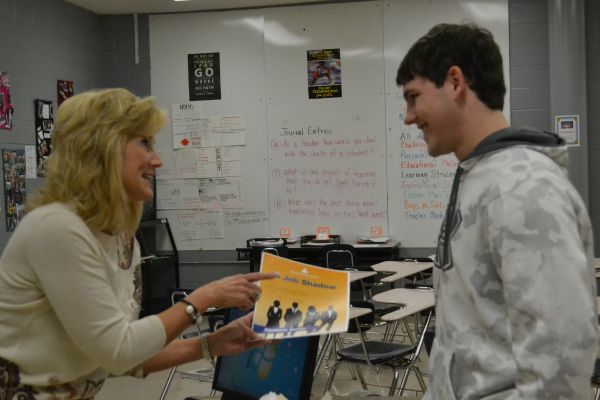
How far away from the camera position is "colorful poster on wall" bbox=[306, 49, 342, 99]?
698 cm

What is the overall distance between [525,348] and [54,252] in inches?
33.0

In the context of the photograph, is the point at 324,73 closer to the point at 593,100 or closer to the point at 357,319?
the point at 593,100

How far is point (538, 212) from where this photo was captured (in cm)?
95

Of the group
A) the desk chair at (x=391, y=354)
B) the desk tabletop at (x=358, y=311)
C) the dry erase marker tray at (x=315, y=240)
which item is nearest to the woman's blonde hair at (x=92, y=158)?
the desk chair at (x=391, y=354)

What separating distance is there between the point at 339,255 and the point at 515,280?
5.31m

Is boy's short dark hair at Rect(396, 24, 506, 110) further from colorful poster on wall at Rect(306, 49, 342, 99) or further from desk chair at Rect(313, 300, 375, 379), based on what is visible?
colorful poster on wall at Rect(306, 49, 342, 99)

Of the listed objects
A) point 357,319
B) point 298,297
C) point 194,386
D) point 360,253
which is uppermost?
point 298,297

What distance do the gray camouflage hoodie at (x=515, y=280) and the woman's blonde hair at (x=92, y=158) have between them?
2.14 feet

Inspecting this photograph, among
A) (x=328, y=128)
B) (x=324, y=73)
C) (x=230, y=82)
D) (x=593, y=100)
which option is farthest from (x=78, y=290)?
(x=593, y=100)

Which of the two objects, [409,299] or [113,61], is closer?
[409,299]

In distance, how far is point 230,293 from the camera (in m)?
1.42

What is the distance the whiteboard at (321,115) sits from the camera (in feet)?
22.4

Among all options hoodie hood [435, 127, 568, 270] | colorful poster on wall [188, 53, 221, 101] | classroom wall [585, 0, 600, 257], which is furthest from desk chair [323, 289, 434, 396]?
colorful poster on wall [188, 53, 221, 101]

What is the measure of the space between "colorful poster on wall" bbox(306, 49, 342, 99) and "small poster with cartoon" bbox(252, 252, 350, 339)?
5589 millimetres
